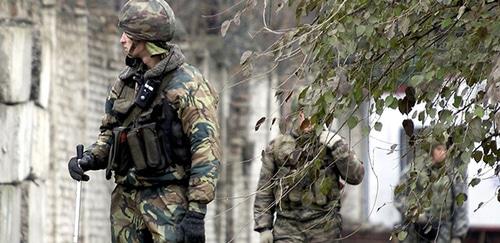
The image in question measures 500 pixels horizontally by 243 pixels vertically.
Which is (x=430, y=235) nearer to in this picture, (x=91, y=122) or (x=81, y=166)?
(x=81, y=166)

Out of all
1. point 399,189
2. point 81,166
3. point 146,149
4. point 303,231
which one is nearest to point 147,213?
point 146,149

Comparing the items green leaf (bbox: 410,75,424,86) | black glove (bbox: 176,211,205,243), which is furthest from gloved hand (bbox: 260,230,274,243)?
green leaf (bbox: 410,75,424,86)

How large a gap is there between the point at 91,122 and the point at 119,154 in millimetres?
16093

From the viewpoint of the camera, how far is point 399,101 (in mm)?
10852

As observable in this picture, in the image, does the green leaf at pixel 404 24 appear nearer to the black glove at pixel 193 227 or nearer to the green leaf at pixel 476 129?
the green leaf at pixel 476 129

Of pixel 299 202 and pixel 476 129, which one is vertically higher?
pixel 299 202

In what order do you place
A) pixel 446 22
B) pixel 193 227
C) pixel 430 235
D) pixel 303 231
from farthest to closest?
pixel 430 235 < pixel 303 231 < pixel 193 227 < pixel 446 22

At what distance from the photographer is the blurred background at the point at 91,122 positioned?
19.0m

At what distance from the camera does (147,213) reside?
11945 mm

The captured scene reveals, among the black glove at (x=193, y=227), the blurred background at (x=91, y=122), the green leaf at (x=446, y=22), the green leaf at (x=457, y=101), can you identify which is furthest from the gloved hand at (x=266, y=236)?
the green leaf at (x=446, y=22)

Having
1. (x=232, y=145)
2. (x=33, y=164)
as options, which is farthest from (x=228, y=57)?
(x=33, y=164)

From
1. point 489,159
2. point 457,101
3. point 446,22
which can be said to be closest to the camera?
point 446,22

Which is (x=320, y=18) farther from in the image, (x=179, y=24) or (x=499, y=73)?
(x=179, y=24)

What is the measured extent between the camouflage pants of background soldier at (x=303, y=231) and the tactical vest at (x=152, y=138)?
3.12 metres
